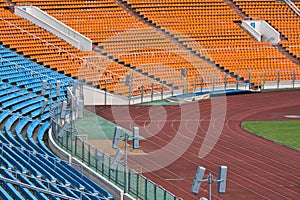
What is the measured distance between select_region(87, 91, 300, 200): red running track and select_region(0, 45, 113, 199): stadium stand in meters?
3.07

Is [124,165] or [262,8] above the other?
→ [262,8]

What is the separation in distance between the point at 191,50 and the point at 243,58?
9.25 feet

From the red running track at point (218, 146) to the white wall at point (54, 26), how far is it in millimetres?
6427

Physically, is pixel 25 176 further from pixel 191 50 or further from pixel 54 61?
pixel 191 50

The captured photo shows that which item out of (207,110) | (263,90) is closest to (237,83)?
(263,90)

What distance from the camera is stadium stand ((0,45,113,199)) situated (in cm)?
1978

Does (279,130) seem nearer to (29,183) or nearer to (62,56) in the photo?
(62,56)

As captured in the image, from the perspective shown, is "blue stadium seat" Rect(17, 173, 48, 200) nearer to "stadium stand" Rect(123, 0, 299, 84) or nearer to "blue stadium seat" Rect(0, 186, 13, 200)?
"blue stadium seat" Rect(0, 186, 13, 200)

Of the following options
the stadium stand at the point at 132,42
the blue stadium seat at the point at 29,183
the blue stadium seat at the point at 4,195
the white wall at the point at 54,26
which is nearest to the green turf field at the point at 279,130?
the stadium stand at the point at 132,42

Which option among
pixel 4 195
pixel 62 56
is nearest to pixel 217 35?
pixel 62 56

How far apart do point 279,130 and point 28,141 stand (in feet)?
36.0

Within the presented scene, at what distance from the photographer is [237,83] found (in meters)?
42.4

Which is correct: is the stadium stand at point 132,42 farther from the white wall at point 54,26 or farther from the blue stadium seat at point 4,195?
the blue stadium seat at point 4,195

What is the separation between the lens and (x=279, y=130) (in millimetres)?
32906
